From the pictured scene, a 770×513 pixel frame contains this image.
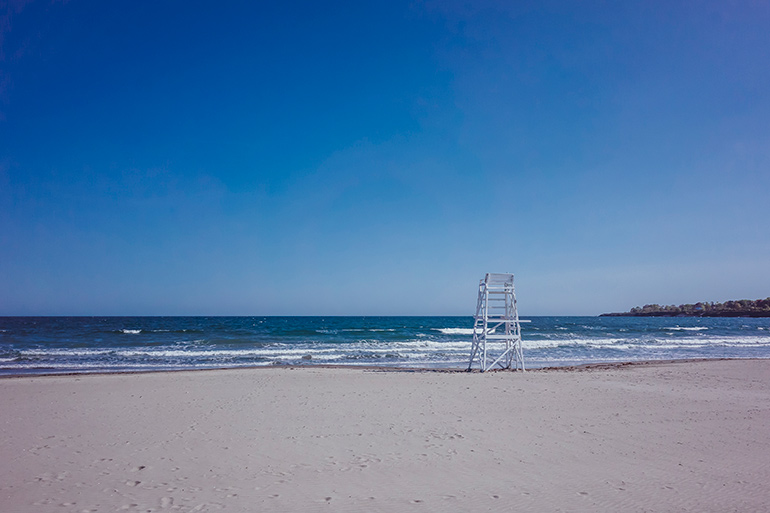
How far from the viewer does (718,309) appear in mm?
122938

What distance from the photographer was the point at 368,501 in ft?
14.9

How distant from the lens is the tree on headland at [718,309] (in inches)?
4267

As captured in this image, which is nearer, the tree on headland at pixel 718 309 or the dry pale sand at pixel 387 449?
the dry pale sand at pixel 387 449

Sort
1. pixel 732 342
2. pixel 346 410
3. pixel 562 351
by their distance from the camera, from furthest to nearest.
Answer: pixel 732 342 < pixel 562 351 < pixel 346 410

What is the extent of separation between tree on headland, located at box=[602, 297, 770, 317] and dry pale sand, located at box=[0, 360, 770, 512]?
129386 mm

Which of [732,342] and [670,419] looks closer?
[670,419]

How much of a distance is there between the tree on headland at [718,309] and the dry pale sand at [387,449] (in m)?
129

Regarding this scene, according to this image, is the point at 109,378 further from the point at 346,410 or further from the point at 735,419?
the point at 735,419

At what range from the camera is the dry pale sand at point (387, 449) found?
4.64 metres

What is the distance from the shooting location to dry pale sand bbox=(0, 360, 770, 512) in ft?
15.2

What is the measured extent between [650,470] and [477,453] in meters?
2.20

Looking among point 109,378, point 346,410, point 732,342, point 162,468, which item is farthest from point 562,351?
point 162,468

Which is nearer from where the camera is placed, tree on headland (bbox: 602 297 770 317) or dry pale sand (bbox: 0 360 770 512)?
dry pale sand (bbox: 0 360 770 512)

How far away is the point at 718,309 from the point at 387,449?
15237 centimetres
